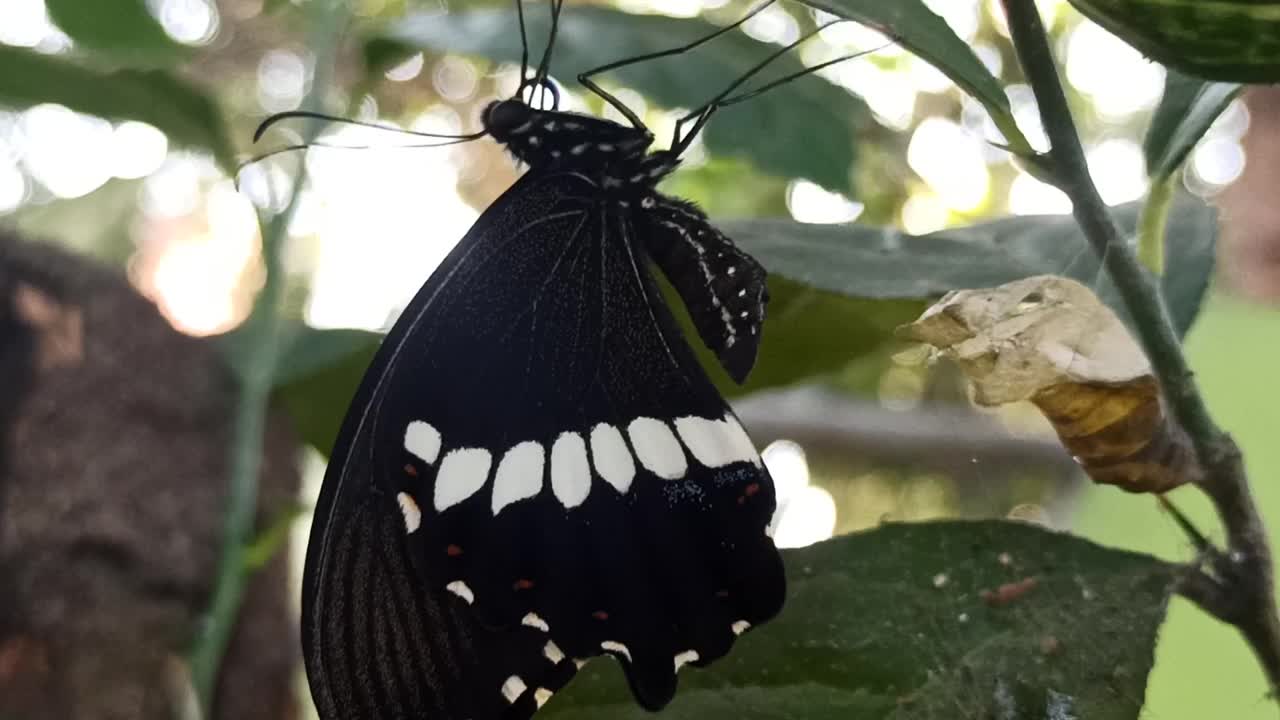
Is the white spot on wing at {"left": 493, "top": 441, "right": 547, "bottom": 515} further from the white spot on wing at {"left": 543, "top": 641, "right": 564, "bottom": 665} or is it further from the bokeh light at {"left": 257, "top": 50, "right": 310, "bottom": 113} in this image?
the bokeh light at {"left": 257, "top": 50, "right": 310, "bottom": 113}

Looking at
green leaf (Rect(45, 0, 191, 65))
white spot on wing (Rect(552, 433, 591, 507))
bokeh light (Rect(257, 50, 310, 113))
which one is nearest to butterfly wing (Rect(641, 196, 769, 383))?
white spot on wing (Rect(552, 433, 591, 507))

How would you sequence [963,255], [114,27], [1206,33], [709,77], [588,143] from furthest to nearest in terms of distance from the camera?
[114,27], [709,77], [588,143], [963,255], [1206,33]

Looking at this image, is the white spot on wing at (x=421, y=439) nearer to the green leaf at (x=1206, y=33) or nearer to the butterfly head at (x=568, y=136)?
the butterfly head at (x=568, y=136)

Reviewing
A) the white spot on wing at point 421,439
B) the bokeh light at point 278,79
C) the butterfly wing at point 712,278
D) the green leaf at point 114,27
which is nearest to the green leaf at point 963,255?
the butterfly wing at point 712,278

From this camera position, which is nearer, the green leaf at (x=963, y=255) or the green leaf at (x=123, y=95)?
the green leaf at (x=963, y=255)

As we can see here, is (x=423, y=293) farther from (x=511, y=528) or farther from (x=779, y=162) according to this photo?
(x=779, y=162)

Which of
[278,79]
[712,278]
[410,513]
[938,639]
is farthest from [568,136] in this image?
[278,79]

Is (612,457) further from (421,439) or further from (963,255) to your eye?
(963,255)
